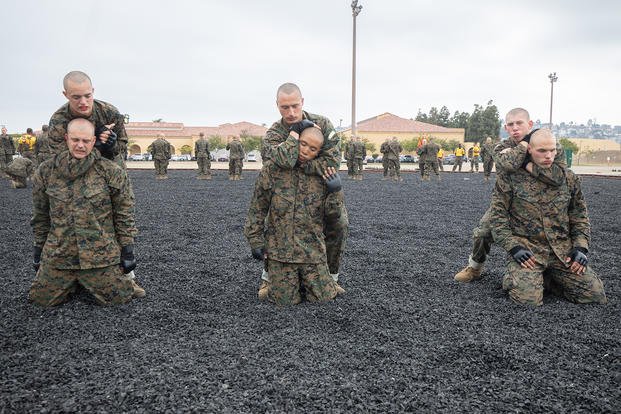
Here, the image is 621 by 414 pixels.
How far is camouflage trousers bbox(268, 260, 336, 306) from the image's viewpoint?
3.91 m

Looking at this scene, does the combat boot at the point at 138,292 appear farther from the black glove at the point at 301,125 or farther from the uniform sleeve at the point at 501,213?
the uniform sleeve at the point at 501,213

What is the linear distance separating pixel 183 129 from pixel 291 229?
259ft

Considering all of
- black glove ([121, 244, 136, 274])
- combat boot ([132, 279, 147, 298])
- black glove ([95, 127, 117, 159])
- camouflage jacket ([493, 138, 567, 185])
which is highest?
black glove ([95, 127, 117, 159])

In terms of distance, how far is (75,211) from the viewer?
3680mm

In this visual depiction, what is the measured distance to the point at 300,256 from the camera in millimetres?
3877

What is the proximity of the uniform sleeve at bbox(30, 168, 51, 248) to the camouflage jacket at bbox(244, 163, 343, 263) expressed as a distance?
5.57ft

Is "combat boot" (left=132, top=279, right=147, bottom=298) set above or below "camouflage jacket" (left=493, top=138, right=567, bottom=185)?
below

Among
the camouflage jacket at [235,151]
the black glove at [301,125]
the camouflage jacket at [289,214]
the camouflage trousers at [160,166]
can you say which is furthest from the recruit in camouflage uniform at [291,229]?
the camouflage trousers at [160,166]

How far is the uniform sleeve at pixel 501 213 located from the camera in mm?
4199

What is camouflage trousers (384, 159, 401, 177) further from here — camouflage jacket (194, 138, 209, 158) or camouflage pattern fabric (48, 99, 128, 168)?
camouflage pattern fabric (48, 99, 128, 168)

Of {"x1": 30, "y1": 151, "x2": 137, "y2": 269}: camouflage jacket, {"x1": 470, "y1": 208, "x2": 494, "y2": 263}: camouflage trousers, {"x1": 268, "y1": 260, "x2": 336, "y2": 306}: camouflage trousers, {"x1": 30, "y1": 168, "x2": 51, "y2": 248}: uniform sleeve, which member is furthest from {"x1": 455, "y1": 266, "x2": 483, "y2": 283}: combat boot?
{"x1": 30, "y1": 168, "x2": 51, "y2": 248}: uniform sleeve

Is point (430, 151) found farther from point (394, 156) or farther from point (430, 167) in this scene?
point (394, 156)

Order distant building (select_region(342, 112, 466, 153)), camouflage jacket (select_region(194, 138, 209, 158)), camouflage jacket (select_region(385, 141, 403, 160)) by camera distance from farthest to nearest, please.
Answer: distant building (select_region(342, 112, 466, 153)) → camouflage jacket (select_region(385, 141, 403, 160)) → camouflage jacket (select_region(194, 138, 209, 158))

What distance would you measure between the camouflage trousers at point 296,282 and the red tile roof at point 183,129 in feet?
222
